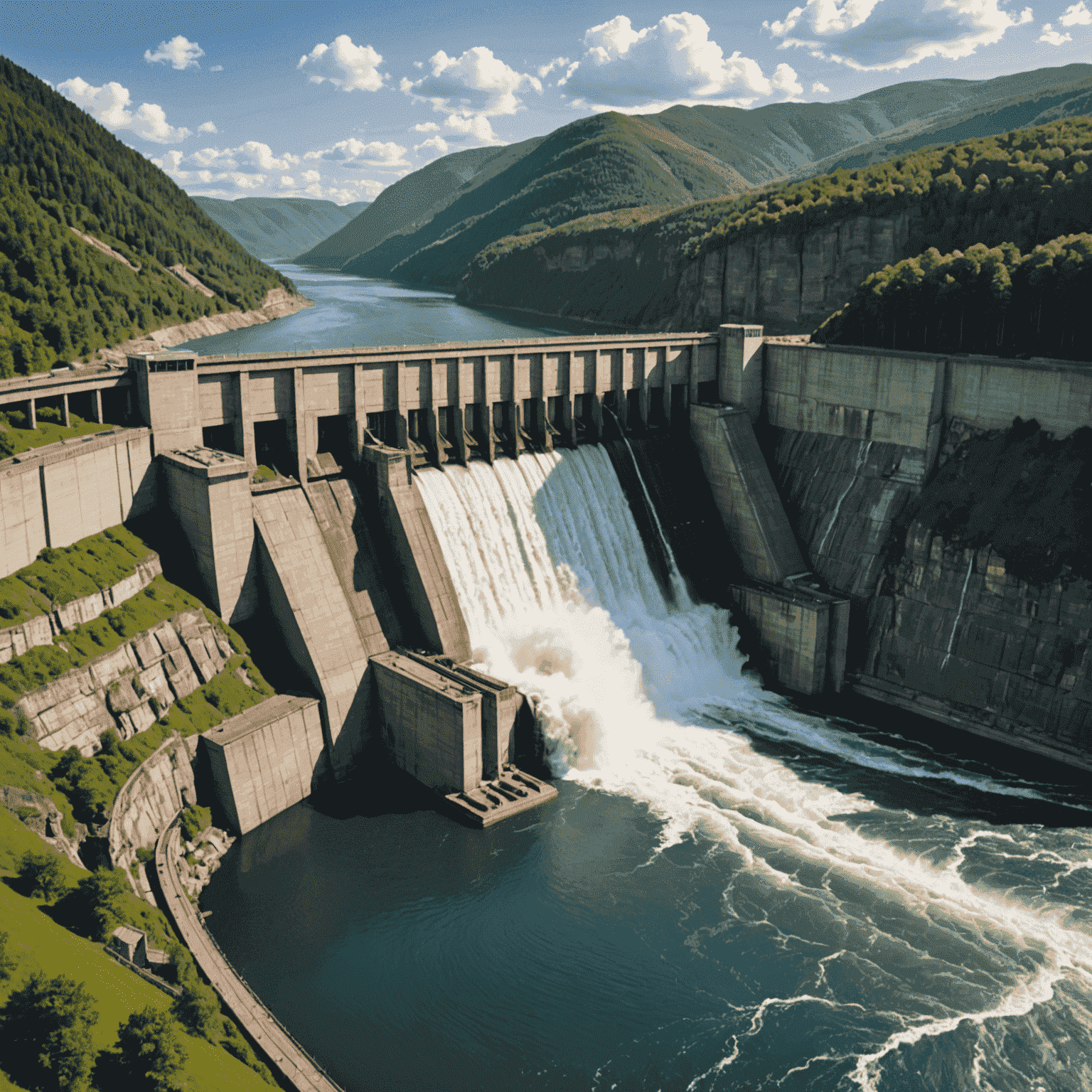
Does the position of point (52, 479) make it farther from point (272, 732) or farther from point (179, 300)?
point (179, 300)

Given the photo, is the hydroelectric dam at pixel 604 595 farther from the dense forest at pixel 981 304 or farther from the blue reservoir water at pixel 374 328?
the blue reservoir water at pixel 374 328

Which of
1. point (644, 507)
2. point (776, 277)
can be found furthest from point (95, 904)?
point (776, 277)

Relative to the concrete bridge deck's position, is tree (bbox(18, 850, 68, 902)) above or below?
above

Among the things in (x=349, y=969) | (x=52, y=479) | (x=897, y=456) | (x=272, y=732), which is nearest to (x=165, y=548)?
(x=52, y=479)

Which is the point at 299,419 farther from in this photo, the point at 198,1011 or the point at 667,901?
the point at 198,1011

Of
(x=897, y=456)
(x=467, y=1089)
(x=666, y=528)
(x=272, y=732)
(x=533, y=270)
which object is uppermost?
(x=533, y=270)

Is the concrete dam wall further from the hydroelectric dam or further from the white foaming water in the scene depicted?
the white foaming water

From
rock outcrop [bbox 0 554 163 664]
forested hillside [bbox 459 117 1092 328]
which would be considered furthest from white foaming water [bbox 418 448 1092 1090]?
forested hillside [bbox 459 117 1092 328]
